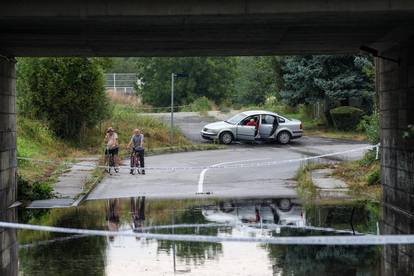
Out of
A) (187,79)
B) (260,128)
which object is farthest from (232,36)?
(187,79)

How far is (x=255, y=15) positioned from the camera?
13266 mm

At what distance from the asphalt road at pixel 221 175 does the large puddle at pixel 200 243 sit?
6.99ft

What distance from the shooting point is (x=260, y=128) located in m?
38.2

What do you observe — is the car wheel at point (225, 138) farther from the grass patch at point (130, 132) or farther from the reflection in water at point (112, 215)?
the reflection in water at point (112, 215)

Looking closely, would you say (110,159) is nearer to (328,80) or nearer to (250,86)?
(328,80)

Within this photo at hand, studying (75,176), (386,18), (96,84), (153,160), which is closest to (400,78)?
(386,18)

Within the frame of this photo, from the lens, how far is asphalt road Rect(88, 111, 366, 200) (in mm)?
21281

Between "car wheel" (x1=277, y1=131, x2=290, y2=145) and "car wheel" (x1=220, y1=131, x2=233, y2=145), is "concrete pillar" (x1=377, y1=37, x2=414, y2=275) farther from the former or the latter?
"car wheel" (x1=277, y1=131, x2=290, y2=145)

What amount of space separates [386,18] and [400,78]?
2792 mm

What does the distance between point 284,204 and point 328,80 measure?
2410 centimetres

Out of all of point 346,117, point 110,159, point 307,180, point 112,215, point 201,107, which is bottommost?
point 112,215

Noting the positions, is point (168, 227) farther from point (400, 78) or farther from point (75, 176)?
point (75, 176)

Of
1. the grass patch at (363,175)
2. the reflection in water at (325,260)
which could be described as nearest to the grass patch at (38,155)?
the grass patch at (363,175)

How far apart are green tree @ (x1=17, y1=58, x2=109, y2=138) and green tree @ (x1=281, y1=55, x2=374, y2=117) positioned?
11.8m
